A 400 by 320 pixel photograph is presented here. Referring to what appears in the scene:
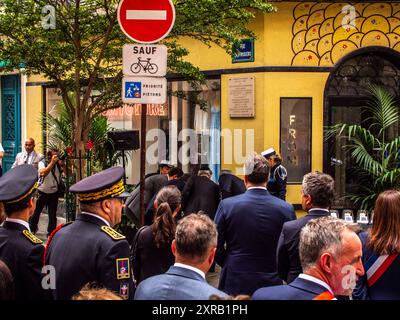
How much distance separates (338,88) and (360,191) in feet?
6.83

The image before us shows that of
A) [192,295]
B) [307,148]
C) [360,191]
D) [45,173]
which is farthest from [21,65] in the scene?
[192,295]

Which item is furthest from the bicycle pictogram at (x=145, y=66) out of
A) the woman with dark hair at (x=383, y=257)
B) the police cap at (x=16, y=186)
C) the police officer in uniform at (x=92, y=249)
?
the woman with dark hair at (x=383, y=257)

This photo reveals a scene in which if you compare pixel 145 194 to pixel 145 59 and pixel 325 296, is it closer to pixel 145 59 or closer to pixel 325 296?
pixel 145 59

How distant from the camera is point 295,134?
1388 centimetres

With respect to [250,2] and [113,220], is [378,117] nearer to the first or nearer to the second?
[250,2]

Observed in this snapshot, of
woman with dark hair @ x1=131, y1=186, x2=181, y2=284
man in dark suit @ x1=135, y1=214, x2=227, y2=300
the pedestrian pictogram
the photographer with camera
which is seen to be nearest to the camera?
man in dark suit @ x1=135, y1=214, x2=227, y2=300

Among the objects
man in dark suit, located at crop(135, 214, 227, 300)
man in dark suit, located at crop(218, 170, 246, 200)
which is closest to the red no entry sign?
man in dark suit, located at crop(135, 214, 227, 300)

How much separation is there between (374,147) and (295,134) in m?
1.57

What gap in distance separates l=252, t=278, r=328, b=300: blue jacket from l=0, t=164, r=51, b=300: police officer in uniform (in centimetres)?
168

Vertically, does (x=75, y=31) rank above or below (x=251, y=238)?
above

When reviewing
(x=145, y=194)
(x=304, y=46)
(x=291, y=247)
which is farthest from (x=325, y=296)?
(x=304, y=46)

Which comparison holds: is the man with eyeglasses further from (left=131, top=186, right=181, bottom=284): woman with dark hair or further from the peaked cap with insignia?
the peaked cap with insignia

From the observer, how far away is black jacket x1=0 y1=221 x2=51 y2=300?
433cm

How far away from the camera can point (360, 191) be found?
13.8 m
